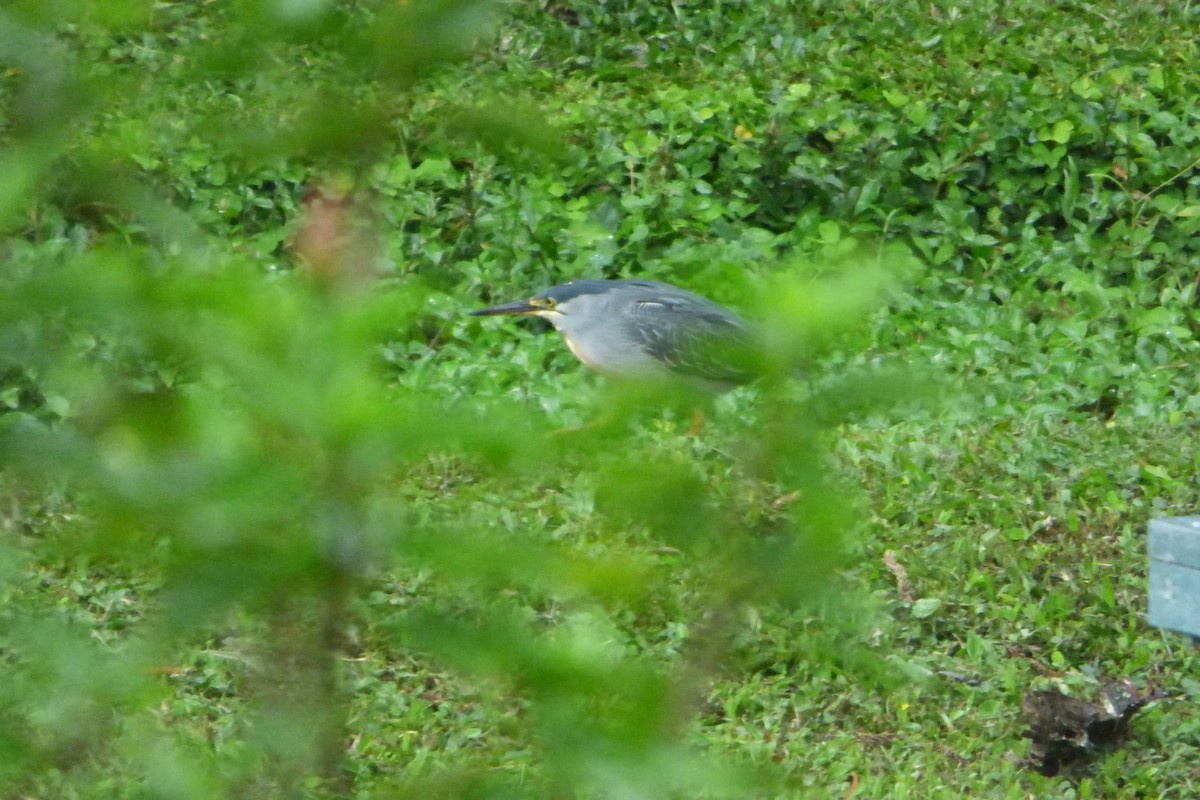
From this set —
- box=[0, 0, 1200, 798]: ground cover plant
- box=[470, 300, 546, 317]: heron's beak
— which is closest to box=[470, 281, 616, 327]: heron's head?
box=[470, 300, 546, 317]: heron's beak

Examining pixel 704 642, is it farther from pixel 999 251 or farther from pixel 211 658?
pixel 999 251

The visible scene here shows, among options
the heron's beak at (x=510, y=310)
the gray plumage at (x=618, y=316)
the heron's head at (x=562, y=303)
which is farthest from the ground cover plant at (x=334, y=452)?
the heron's beak at (x=510, y=310)

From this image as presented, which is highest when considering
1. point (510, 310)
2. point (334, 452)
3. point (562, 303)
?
point (334, 452)

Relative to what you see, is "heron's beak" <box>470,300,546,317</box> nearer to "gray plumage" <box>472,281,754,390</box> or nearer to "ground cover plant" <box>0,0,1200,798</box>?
"gray plumage" <box>472,281,754,390</box>

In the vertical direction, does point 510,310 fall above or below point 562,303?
below

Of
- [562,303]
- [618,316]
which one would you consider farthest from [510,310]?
[618,316]

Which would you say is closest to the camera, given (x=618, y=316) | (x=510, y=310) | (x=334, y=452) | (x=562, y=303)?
(x=334, y=452)

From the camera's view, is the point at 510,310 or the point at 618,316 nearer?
the point at 618,316

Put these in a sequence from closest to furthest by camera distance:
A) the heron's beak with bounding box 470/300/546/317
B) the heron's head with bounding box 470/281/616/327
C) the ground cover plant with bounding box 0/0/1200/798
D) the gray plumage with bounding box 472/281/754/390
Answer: the ground cover plant with bounding box 0/0/1200/798 → the gray plumage with bounding box 472/281/754/390 → the heron's head with bounding box 470/281/616/327 → the heron's beak with bounding box 470/300/546/317

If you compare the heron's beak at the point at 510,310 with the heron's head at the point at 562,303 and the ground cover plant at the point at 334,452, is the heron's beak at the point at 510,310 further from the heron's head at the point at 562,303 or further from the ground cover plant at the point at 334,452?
the ground cover plant at the point at 334,452

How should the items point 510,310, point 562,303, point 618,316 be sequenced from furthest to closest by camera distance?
1. point 510,310
2. point 562,303
3. point 618,316

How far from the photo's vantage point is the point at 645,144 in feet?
25.5

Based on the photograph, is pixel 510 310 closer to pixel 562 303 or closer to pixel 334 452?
pixel 562 303

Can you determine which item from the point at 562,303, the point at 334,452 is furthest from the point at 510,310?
the point at 334,452
